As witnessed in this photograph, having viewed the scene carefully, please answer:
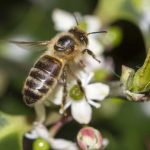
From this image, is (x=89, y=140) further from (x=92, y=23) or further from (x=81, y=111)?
(x=92, y=23)

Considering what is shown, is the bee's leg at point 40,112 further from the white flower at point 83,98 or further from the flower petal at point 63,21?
the flower petal at point 63,21

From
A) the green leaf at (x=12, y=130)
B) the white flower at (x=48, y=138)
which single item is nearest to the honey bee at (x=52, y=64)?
the white flower at (x=48, y=138)

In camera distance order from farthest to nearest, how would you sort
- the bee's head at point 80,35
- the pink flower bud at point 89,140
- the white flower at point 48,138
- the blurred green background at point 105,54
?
1. the blurred green background at point 105,54
2. the bee's head at point 80,35
3. the white flower at point 48,138
4. the pink flower bud at point 89,140

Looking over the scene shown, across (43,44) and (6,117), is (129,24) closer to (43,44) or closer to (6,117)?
(43,44)

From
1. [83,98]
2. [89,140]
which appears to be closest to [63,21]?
[83,98]

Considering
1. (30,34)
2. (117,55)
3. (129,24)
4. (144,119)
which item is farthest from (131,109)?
(30,34)

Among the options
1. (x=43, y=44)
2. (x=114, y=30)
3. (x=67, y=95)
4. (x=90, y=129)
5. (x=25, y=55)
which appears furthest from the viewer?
(x=25, y=55)
